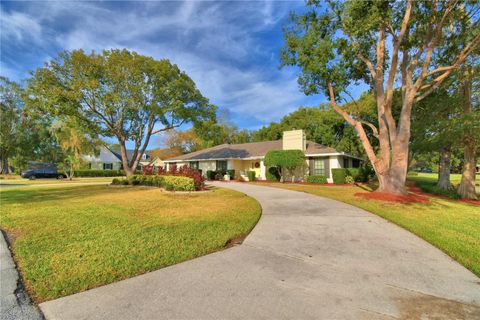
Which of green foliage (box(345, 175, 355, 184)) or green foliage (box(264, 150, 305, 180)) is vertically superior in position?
green foliage (box(264, 150, 305, 180))

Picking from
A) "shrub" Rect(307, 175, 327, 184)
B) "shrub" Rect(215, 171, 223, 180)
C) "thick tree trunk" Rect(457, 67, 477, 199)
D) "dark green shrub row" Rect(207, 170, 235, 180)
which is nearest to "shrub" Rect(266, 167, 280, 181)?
"shrub" Rect(307, 175, 327, 184)

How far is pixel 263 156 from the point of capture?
2309 cm

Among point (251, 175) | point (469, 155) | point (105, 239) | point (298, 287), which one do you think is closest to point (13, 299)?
point (105, 239)

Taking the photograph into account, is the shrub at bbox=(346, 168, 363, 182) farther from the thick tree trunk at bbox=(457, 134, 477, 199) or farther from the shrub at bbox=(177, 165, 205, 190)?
the shrub at bbox=(177, 165, 205, 190)

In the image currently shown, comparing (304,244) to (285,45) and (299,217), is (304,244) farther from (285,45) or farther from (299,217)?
(285,45)

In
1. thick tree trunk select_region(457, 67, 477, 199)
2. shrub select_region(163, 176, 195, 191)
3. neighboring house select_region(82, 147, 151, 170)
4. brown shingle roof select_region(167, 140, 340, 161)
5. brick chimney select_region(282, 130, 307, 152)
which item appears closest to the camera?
shrub select_region(163, 176, 195, 191)

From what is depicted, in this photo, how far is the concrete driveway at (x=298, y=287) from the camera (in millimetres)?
2391

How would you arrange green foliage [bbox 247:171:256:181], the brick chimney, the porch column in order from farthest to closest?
the porch column, green foliage [bbox 247:171:256:181], the brick chimney

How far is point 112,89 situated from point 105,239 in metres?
16.0

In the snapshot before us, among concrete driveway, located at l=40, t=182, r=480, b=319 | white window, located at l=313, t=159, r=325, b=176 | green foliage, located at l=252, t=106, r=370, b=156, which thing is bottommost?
concrete driveway, located at l=40, t=182, r=480, b=319

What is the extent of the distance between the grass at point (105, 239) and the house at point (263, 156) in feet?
45.5

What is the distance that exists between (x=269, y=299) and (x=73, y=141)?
108 ft

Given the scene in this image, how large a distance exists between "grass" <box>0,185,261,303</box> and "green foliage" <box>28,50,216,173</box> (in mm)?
11285

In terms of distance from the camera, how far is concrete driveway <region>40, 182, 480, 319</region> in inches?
94.1
